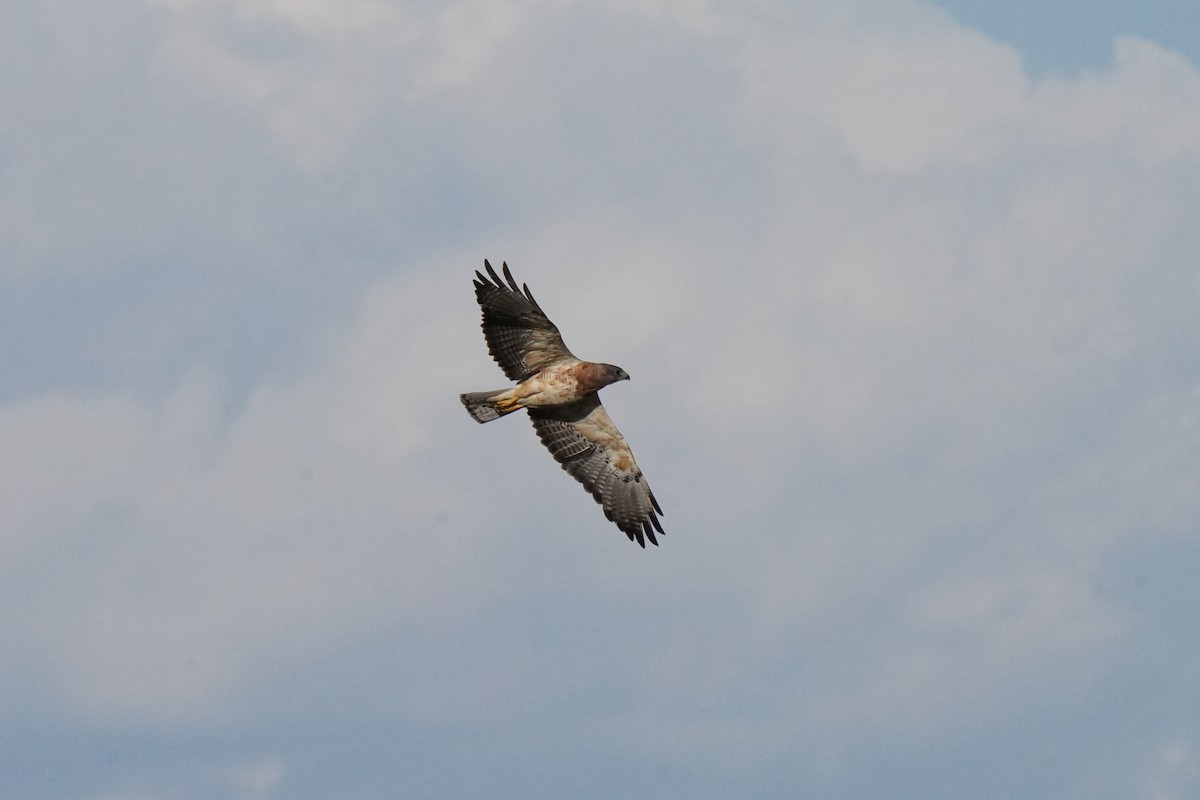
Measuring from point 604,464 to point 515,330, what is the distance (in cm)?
284

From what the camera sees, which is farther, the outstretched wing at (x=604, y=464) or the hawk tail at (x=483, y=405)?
the outstretched wing at (x=604, y=464)

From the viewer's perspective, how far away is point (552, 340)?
26047 mm

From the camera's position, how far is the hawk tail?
26375 mm

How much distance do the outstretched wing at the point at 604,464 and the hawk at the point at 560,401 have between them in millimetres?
15

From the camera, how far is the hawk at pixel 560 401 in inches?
1021

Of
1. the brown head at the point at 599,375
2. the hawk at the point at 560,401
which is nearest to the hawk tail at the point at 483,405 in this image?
the hawk at the point at 560,401

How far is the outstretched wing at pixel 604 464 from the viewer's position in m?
27.2

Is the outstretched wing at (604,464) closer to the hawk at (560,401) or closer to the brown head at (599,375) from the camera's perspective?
the hawk at (560,401)

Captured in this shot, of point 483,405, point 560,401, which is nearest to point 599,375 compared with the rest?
point 560,401

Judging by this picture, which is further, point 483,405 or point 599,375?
point 483,405

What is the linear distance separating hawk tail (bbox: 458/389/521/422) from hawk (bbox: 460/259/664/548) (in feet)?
0.05

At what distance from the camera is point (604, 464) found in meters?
27.6

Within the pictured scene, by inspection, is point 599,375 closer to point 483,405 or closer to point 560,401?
point 560,401

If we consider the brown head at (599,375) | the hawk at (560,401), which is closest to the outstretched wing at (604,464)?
the hawk at (560,401)
